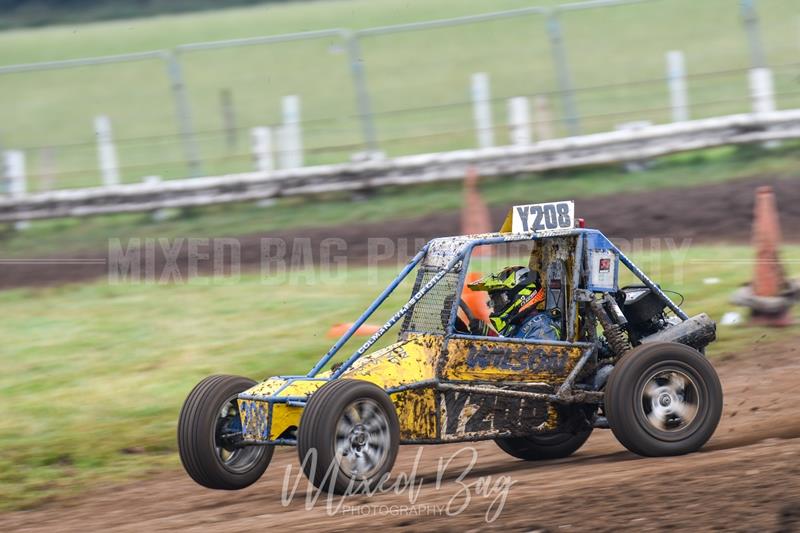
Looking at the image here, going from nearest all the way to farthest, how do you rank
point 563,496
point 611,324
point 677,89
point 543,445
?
point 563,496
point 611,324
point 543,445
point 677,89

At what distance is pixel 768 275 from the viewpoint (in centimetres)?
991

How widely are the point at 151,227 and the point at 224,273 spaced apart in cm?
309

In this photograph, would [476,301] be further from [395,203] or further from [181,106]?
[181,106]

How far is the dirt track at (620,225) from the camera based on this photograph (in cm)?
1356

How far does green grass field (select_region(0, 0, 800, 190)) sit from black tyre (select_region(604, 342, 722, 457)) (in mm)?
10360

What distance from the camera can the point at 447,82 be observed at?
19000mm

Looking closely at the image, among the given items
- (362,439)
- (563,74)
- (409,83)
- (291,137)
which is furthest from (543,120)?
(362,439)

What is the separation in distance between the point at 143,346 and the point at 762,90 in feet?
29.1

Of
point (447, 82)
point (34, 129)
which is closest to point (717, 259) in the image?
point (447, 82)

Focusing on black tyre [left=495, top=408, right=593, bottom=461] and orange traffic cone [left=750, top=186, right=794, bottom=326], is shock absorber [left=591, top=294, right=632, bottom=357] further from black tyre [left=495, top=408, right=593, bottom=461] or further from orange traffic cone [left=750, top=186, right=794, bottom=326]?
orange traffic cone [left=750, top=186, right=794, bottom=326]

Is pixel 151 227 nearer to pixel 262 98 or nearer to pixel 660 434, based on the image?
pixel 262 98

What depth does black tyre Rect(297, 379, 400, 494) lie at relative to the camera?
19.2 ft

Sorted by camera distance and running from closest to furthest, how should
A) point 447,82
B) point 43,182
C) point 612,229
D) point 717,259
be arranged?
1. point 717,259
2. point 612,229
3. point 43,182
4. point 447,82

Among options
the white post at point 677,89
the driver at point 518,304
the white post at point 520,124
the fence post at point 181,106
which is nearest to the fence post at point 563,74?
the white post at point 520,124
